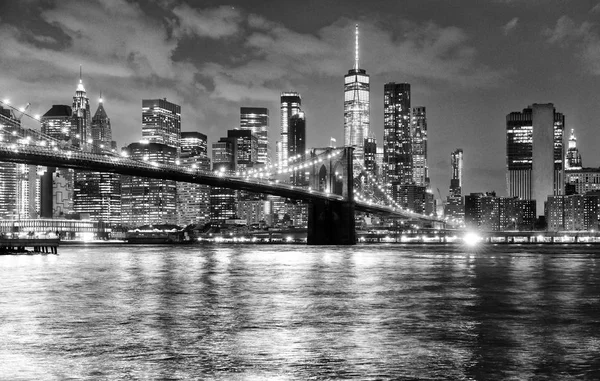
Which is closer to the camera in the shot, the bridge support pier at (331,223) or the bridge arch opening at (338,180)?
the bridge support pier at (331,223)

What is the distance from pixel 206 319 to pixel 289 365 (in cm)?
732

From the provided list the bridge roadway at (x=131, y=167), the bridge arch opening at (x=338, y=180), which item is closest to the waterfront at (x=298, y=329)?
the bridge roadway at (x=131, y=167)

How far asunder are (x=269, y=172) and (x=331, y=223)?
66.2 feet

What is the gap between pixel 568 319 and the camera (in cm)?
2100

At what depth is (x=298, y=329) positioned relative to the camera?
61.2ft

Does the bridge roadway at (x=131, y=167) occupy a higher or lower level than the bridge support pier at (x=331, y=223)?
higher

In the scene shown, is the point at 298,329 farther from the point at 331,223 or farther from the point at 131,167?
the point at 331,223

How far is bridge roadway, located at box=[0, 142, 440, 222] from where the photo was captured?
5872 cm

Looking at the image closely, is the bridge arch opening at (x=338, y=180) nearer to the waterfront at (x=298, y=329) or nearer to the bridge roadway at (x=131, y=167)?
the bridge roadway at (x=131, y=167)

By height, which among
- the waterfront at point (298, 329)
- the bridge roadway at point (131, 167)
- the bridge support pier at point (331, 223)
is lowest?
the waterfront at point (298, 329)

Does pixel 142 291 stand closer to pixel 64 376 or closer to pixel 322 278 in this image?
pixel 322 278

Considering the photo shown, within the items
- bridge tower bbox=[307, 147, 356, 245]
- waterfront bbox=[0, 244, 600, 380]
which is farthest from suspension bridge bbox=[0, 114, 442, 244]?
waterfront bbox=[0, 244, 600, 380]

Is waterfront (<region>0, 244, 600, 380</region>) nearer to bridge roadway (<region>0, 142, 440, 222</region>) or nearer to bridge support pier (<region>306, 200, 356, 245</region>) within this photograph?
bridge roadway (<region>0, 142, 440, 222</region>)

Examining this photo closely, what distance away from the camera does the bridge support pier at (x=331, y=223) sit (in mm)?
83562
